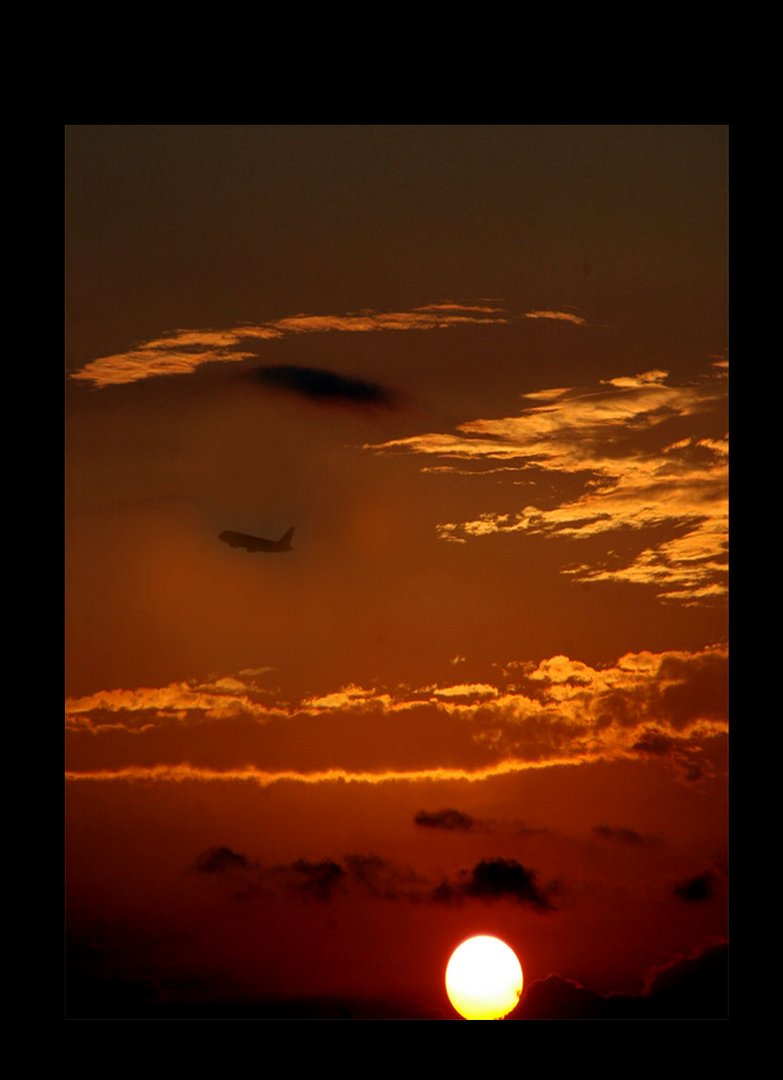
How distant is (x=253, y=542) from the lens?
19391 millimetres

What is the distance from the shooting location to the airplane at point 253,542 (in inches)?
738

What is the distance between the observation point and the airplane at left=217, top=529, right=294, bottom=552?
18.8 m
